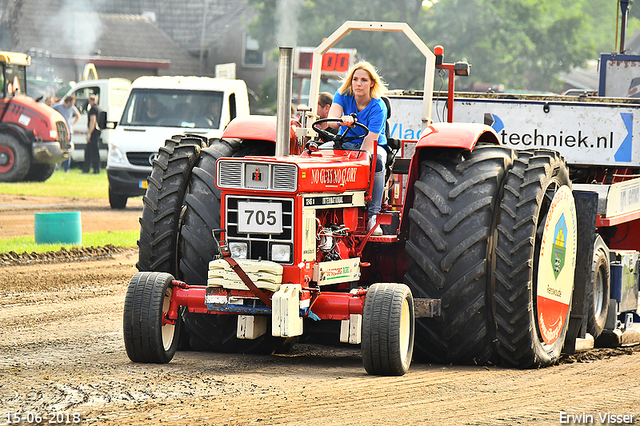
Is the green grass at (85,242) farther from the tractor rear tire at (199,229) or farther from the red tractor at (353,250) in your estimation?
the tractor rear tire at (199,229)

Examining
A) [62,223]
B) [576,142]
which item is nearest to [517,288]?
[576,142]

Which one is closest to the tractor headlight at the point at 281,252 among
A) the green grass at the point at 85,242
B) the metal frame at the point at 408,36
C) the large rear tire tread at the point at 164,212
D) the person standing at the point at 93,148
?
the large rear tire tread at the point at 164,212

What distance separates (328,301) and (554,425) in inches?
69.2

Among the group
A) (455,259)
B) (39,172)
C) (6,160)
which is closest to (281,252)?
(455,259)

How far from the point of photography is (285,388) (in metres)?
5.94

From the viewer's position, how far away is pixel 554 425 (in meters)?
5.23

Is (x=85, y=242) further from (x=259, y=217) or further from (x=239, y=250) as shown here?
(x=259, y=217)

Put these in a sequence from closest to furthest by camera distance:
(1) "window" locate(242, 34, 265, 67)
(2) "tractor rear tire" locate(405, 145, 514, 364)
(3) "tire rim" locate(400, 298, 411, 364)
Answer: (3) "tire rim" locate(400, 298, 411, 364) < (2) "tractor rear tire" locate(405, 145, 514, 364) < (1) "window" locate(242, 34, 265, 67)

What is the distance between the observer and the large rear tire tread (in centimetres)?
721

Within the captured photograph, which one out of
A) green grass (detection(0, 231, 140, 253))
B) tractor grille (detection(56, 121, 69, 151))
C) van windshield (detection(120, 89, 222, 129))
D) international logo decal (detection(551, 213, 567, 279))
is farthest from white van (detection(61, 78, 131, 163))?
international logo decal (detection(551, 213, 567, 279))

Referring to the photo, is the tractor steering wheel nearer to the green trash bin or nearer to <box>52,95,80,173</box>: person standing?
A: the green trash bin

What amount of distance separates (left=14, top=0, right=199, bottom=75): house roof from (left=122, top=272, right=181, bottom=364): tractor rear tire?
38196mm

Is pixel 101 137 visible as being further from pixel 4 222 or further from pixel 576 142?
pixel 576 142

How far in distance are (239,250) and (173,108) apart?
14.0 m
